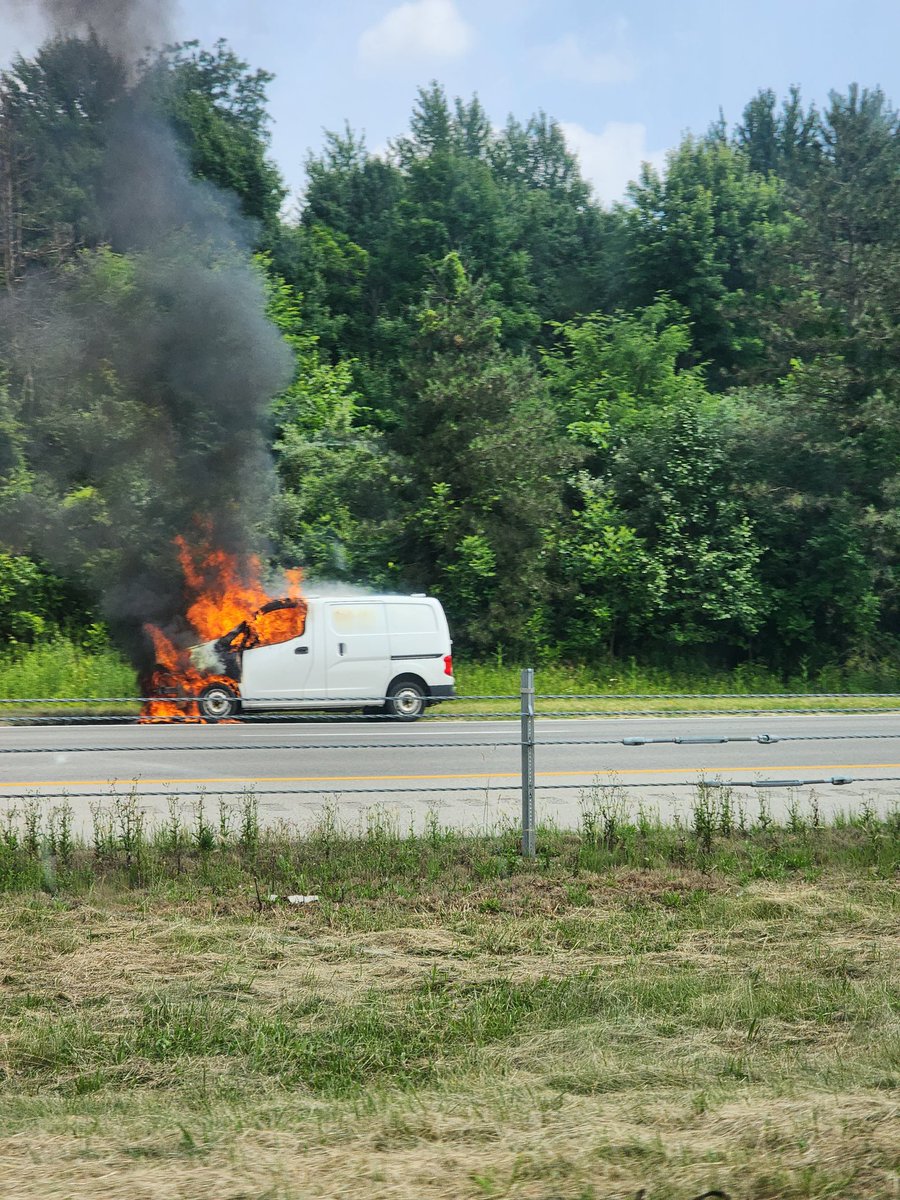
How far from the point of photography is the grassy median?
3803mm

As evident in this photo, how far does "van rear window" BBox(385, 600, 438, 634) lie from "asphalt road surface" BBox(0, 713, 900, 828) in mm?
1417

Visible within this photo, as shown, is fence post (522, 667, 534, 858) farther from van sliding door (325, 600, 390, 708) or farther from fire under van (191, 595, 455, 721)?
van sliding door (325, 600, 390, 708)

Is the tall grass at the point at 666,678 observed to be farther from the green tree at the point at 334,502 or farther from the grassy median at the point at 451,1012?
the grassy median at the point at 451,1012

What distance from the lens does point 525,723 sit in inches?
335

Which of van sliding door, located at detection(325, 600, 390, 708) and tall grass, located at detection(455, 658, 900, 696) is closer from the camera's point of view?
van sliding door, located at detection(325, 600, 390, 708)

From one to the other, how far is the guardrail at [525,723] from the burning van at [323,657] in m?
0.57

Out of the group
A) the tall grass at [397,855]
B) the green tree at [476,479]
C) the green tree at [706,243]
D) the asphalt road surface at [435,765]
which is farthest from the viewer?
the green tree at [706,243]

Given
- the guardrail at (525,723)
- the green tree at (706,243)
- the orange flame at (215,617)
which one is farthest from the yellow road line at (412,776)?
the green tree at (706,243)

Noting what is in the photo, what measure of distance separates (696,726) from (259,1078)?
13325 mm

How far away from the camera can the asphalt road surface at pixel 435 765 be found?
35.2 ft

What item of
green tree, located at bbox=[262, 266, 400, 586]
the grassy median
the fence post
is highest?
green tree, located at bbox=[262, 266, 400, 586]

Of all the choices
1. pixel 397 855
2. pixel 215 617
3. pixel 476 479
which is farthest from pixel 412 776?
pixel 476 479

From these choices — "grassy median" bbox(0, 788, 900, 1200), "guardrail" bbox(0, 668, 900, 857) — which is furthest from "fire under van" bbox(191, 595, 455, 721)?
"grassy median" bbox(0, 788, 900, 1200)

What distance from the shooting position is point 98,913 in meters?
7.20
